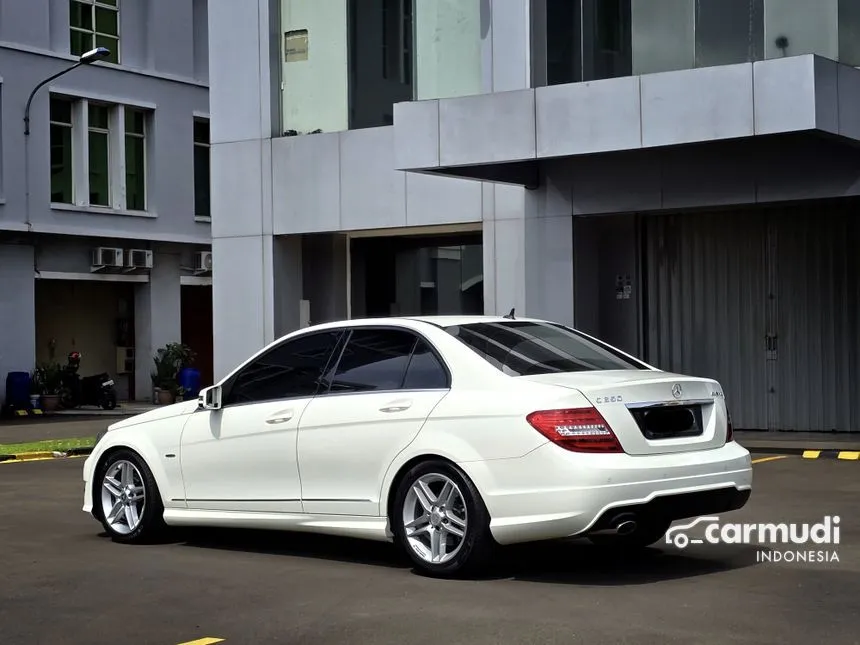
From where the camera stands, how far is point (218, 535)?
10344mm

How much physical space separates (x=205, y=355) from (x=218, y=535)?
28.8m

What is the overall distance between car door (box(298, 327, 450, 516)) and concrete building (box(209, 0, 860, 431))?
25.9 feet

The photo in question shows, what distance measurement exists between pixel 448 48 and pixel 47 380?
51.4 ft

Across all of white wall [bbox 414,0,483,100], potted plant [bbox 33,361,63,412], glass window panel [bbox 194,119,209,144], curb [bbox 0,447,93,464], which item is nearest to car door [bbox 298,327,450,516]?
curb [bbox 0,447,93,464]

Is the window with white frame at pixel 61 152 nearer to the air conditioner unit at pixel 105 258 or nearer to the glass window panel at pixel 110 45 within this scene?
the air conditioner unit at pixel 105 258

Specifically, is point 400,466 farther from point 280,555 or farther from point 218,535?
point 218,535

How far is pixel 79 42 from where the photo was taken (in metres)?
33.5

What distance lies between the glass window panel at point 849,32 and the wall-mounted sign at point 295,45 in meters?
8.28

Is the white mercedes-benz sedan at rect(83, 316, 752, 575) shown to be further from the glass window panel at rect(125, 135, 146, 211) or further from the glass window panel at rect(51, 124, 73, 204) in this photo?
the glass window panel at rect(125, 135, 146, 211)

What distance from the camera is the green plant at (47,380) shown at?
31562 millimetres

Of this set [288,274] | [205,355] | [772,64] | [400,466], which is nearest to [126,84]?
[205,355]

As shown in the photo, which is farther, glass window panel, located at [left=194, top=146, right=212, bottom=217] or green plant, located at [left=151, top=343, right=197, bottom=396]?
glass window panel, located at [left=194, top=146, right=212, bottom=217]

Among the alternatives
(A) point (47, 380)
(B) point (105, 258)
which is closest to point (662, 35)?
(A) point (47, 380)

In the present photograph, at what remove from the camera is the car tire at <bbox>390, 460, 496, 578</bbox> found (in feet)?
25.7
